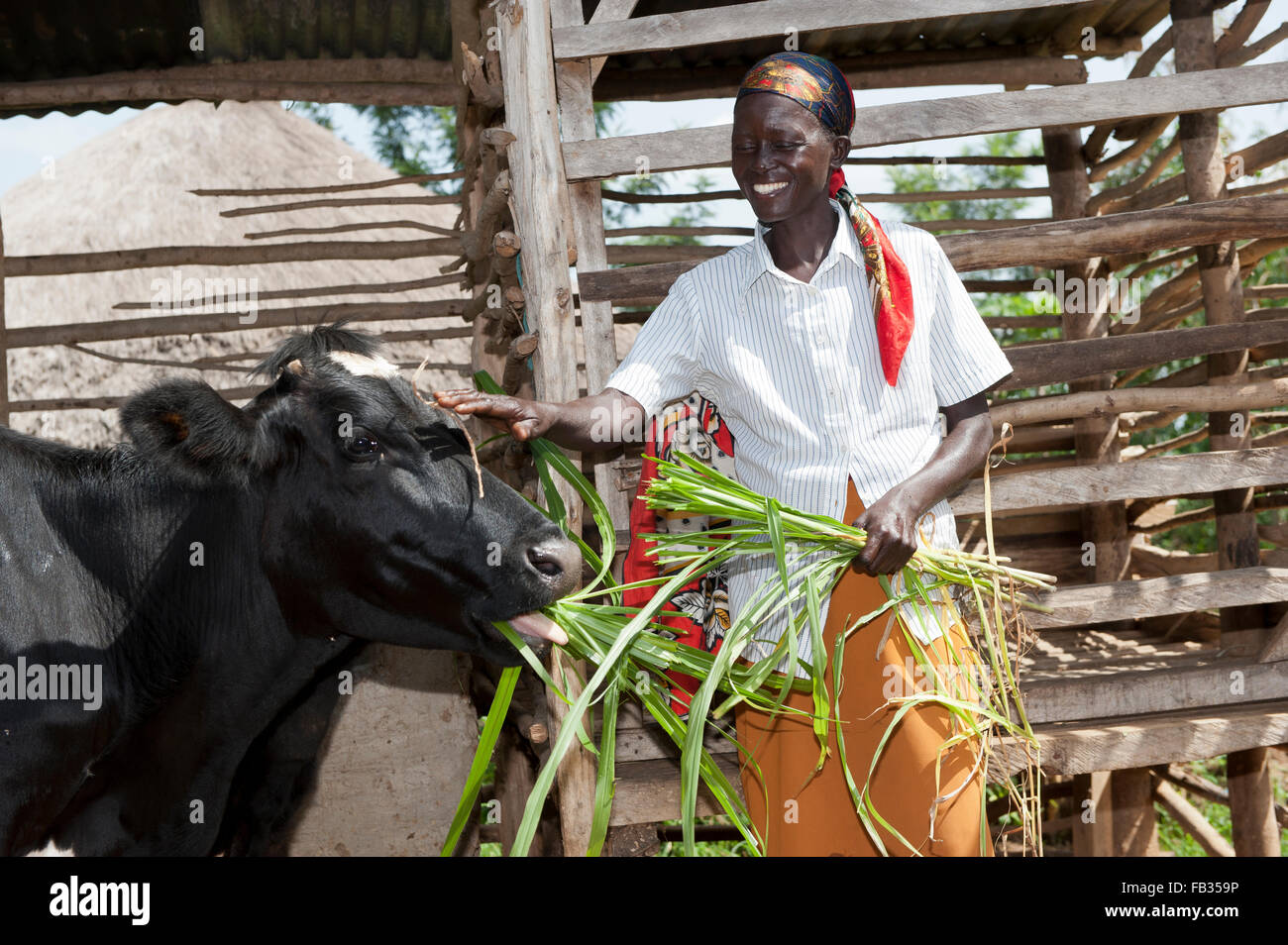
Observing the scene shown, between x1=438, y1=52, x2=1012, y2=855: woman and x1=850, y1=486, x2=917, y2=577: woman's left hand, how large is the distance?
0.07 meters

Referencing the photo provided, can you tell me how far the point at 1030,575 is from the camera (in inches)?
95.6

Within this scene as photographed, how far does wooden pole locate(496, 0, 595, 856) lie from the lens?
3188 mm

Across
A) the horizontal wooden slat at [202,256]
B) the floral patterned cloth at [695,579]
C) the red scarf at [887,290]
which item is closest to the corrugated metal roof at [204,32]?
the horizontal wooden slat at [202,256]

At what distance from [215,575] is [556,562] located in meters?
0.92

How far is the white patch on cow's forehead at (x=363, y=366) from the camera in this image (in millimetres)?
2645

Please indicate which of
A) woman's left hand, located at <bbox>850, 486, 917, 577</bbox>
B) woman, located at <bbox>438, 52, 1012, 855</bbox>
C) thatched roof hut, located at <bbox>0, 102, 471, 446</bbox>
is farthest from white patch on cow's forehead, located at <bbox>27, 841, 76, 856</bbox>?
thatched roof hut, located at <bbox>0, 102, 471, 446</bbox>

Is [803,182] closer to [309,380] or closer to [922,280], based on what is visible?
[922,280]

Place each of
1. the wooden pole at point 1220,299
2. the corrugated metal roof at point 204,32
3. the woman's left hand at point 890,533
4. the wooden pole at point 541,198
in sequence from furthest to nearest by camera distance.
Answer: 1. the corrugated metal roof at point 204,32
2. the wooden pole at point 1220,299
3. the wooden pole at point 541,198
4. the woman's left hand at point 890,533

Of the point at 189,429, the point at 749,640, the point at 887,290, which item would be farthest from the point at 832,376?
the point at 189,429

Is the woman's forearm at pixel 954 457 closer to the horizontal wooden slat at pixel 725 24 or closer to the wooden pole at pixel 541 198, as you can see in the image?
the wooden pole at pixel 541 198

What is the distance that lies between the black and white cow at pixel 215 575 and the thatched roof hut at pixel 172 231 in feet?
18.8

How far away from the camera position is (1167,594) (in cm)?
374

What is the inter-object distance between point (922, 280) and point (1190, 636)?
3.82m

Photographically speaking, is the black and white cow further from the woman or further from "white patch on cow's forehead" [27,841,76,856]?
the woman
